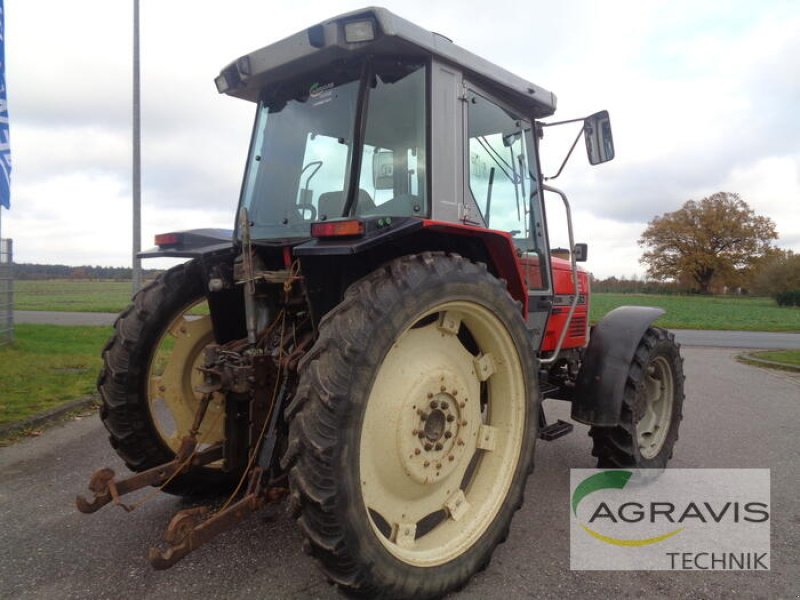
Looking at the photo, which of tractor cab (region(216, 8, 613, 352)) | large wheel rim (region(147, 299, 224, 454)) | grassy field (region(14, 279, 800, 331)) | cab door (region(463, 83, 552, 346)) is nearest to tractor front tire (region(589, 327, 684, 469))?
cab door (region(463, 83, 552, 346))

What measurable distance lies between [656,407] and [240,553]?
10.7 ft

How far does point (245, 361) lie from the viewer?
2730 millimetres

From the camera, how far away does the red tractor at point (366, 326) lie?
2141 mm

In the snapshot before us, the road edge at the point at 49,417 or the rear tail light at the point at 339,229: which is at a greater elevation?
the rear tail light at the point at 339,229

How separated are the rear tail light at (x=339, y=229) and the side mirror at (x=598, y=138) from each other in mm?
2097

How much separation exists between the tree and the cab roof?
197 feet

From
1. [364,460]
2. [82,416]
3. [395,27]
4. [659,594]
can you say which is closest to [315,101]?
[395,27]

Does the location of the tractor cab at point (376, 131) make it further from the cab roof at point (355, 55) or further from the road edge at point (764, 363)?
the road edge at point (764, 363)

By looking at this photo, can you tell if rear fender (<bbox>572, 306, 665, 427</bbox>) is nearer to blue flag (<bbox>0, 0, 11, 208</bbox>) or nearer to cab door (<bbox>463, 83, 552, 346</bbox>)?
cab door (<bbox>463, 83, 552, 346</bbox>)

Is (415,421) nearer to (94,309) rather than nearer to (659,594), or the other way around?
(659,594)

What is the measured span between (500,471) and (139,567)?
1811mm

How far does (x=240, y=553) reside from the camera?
2816mm

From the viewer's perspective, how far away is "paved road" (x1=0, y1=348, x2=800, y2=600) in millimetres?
2527

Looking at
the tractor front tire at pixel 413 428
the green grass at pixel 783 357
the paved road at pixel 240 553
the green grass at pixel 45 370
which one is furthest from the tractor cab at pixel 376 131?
the green grass at pixel 783 357
